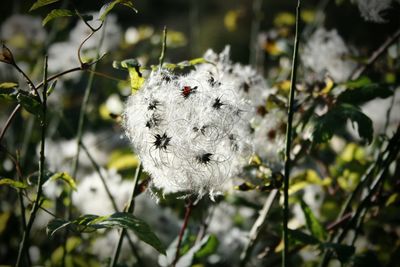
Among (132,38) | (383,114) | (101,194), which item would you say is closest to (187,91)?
(101,194)

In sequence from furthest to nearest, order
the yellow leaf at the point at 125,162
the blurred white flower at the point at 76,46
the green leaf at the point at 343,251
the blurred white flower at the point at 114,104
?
the blurred white flower at the point at 76,46, the blurred white flower at the point at 114,104, the yellow leaf at the point at 125,162, the green leaf at the point at 343,251

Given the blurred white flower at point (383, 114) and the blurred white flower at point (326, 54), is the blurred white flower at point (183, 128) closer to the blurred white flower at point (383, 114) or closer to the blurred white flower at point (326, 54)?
the blurred white flower at point (326, 54)

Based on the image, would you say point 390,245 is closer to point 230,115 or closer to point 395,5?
point 395,5

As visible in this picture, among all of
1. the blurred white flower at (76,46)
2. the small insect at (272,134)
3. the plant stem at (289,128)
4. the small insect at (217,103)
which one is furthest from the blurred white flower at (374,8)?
the blurred white flower at (76,46)

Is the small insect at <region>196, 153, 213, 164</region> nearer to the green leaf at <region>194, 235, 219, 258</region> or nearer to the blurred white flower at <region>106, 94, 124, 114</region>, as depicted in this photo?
the green leaf at <region>194, 235, 219, 258</region>

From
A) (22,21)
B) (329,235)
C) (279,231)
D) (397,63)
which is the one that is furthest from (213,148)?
(22,21)
